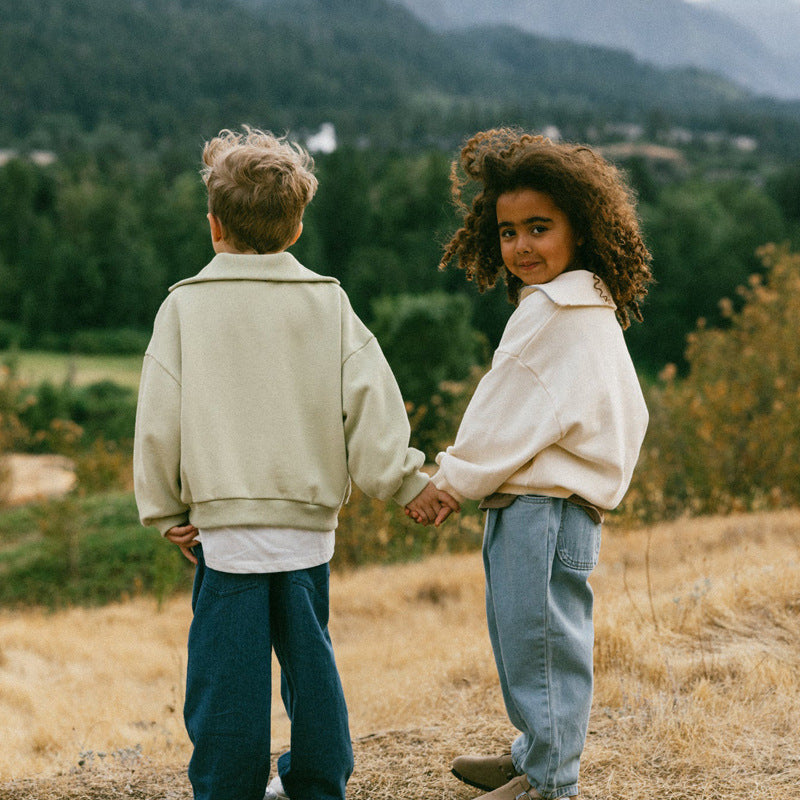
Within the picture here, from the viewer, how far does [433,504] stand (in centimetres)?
212

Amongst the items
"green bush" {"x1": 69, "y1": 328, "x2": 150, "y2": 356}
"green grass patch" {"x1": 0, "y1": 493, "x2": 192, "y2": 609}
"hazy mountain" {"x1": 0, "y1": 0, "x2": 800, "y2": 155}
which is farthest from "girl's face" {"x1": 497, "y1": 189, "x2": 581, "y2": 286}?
"hazy mountain" {"x1": 0, "y1": 0, "x2": 800, "y2": 155}

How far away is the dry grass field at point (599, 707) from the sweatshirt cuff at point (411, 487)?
86 centimetres

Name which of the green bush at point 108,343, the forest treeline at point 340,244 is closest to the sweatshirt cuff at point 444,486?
A: the forest treeline at point 340,244

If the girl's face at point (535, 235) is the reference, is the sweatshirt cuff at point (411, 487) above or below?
below

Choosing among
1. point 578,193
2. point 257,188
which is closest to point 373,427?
point 257,188

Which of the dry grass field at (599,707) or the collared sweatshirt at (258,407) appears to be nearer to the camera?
the collared sweatshirt at (258,407)

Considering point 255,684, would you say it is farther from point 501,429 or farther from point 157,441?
point 501,429

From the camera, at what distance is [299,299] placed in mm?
2045

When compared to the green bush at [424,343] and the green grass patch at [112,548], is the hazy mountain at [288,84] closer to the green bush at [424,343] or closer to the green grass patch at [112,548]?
the green bush at [424,343]

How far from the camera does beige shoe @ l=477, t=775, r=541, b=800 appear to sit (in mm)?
2102

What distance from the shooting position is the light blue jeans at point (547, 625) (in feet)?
6.61

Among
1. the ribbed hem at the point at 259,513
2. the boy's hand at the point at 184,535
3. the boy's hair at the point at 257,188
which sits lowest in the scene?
the boy's hand at the point at 184,535

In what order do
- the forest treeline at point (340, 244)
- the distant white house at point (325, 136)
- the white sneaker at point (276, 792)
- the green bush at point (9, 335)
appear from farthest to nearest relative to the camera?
the distant white house at point (325, 136), the green bush at point (9, 335), the forest treeline at point (340, 244), the white sneaker at point (276, 792)

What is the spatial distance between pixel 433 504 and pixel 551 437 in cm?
34
